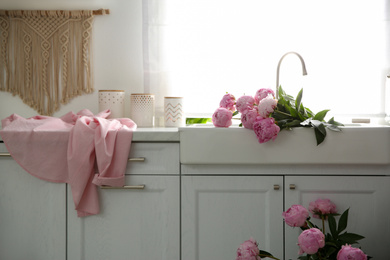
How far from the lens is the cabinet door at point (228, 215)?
5.85 feet

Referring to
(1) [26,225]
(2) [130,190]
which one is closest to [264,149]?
(2) [130,190]

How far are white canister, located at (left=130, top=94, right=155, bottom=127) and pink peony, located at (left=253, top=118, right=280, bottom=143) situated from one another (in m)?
0.70

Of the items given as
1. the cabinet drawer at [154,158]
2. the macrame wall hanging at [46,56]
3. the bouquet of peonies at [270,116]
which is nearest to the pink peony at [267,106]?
the bouquet of peonies at [270,116]

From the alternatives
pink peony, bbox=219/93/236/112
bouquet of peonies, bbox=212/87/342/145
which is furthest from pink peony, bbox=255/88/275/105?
pink peony, bbox=219/93/236/112

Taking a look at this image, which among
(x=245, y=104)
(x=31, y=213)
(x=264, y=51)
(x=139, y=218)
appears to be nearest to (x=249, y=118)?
(x=245, y=104)

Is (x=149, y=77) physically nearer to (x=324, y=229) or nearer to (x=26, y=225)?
(x=26, y=225)

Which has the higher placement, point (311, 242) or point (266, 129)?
point (266, 129)

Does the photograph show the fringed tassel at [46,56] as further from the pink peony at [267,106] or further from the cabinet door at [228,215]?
the pink peony at [267,106]

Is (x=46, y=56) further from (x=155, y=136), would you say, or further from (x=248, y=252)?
(x=248, y=252)

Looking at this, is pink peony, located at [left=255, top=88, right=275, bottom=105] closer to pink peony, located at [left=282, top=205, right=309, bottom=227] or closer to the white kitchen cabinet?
the white kitchen cabinet

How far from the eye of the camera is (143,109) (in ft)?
7.22

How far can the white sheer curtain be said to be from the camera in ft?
7.43

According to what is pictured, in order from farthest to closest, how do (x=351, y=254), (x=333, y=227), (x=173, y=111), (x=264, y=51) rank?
(x=264, y=51), (x=173, y=111), (x=333, y=227), (x=351, y=254)

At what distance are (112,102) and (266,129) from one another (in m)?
0.90
